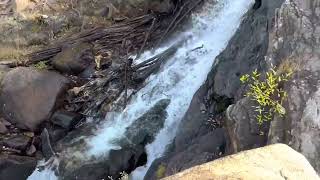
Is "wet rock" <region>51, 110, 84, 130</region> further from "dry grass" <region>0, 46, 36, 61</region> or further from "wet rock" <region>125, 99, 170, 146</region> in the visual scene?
"dry grass" <region>0, 46, 36, 61</region>

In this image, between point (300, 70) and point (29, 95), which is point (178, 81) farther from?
point (300, 70)

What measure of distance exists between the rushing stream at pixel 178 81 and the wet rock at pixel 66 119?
553mm

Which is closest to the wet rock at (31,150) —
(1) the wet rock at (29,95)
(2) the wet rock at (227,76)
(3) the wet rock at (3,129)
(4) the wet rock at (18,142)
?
(4) the wet rock at (18,142)

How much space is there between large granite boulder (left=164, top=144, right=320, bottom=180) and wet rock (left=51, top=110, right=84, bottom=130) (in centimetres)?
521

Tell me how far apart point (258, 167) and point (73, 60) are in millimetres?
6267

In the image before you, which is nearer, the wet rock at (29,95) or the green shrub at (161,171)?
the green shrub at (161,171)

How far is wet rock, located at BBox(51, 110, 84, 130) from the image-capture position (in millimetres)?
7898

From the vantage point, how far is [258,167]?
2.84 meters

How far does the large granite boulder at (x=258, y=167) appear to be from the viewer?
272cm

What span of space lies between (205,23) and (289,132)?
423 centimetres

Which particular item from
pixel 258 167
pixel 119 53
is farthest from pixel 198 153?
pixel 119 53

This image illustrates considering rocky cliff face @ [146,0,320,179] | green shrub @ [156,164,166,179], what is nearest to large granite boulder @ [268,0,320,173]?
rocky cliff face @ [146,0,320,179]

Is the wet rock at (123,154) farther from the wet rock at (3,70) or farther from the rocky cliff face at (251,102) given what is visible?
the wet rock at (3,70)

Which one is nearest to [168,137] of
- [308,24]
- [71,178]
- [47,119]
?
[71,178]
